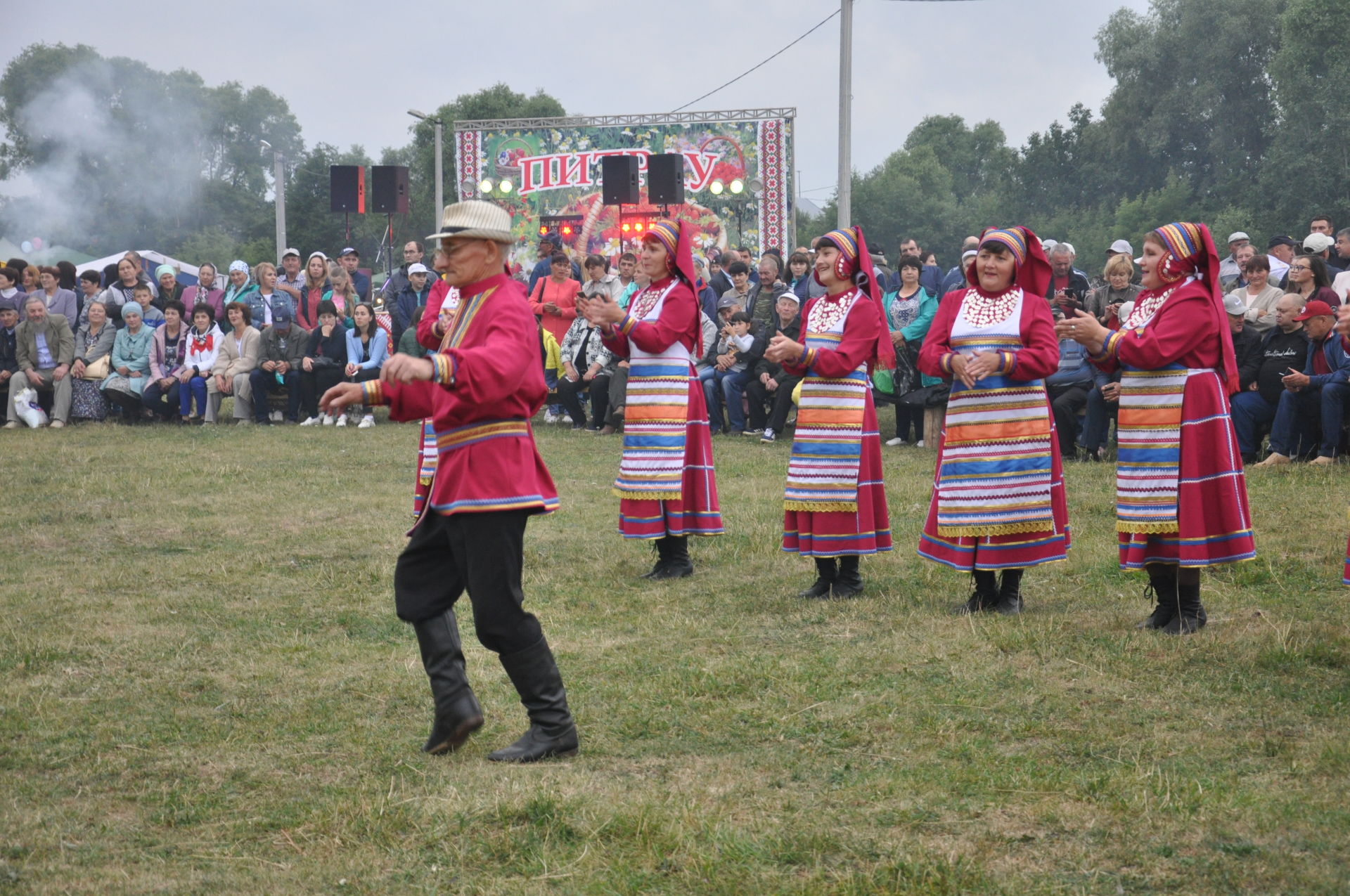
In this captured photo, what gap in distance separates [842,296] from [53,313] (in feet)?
43.0

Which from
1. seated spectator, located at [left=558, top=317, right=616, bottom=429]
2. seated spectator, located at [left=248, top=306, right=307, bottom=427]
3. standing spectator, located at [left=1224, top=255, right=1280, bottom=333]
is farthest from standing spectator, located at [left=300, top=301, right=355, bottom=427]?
standing spectator, located at [left=1224, top=255, right=1280, bottom=333]

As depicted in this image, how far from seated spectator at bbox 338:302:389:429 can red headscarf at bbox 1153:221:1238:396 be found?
11272mm

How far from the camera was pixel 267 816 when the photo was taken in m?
4.52

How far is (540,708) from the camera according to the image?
505 cm

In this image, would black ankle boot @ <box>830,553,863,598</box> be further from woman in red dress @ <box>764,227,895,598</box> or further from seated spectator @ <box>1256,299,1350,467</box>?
seated spectator @ <box>1256,299,1350,467</box>

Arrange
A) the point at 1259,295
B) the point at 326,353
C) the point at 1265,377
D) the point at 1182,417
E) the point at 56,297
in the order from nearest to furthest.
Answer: the point at 1182,417
the point at 1265,377
the point at 1259,295
the point at 326,353
the point at 56,297

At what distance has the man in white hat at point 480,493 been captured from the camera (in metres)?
4.83

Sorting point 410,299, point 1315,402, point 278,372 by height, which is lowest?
point 1315,402

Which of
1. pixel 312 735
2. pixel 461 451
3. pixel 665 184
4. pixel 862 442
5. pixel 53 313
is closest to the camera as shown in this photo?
pixel 461 451

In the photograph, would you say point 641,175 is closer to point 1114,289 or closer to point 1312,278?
point 1114,289

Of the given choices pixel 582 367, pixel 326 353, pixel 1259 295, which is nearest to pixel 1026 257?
pixel 1259 295

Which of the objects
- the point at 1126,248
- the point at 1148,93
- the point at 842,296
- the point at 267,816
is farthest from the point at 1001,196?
the point at 267,816

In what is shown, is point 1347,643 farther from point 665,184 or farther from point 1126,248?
point 665,184

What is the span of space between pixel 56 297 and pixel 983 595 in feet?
48.0
